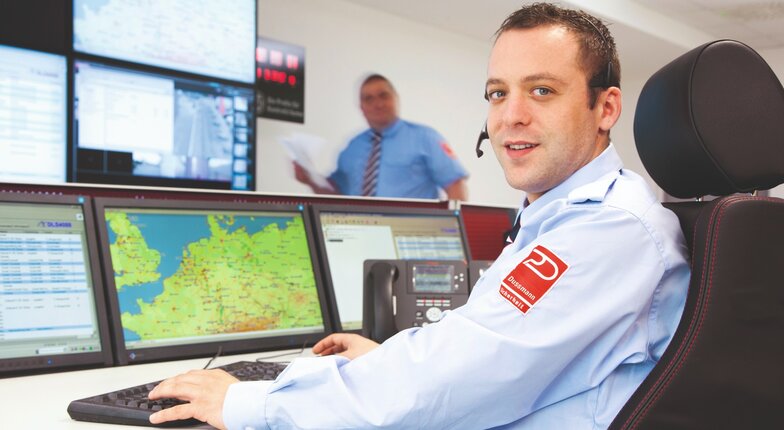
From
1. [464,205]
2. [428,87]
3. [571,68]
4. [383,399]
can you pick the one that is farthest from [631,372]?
[428,87]

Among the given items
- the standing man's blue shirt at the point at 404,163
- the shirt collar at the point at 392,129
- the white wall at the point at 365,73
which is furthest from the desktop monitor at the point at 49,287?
the shirt collar at the point at 392,129

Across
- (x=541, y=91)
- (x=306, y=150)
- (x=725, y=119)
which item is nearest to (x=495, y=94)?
(x=541, y=91)

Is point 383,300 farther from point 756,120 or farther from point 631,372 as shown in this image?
point 756,120

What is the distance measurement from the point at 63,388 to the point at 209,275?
0.43 meters

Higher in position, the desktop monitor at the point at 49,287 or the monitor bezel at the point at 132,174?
the monitor bezel at the point at 132,174

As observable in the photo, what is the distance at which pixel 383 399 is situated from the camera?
0.90 m

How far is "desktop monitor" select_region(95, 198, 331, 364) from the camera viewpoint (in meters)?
1.49

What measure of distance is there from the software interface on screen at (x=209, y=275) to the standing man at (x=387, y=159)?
3.21 meters

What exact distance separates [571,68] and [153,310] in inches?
38.9

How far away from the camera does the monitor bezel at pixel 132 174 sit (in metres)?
2.97

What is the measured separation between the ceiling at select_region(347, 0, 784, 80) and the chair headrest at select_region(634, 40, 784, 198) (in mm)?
4214

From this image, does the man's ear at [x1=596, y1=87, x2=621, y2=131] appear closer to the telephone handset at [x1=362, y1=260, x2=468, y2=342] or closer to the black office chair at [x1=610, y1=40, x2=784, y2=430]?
the black office chair at [x1=610, y1=40, x2=784, y2=430]

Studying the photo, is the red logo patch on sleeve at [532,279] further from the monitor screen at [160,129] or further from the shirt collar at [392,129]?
the shirt collar at [392,129]

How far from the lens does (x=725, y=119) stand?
989 millimetres
